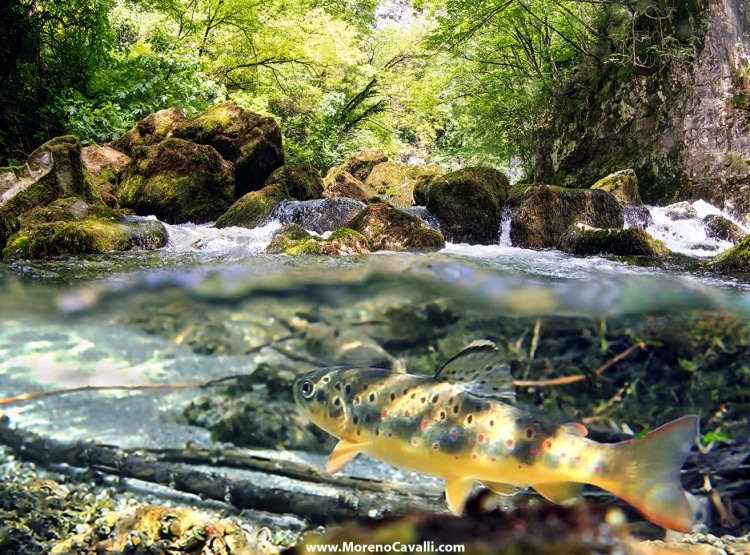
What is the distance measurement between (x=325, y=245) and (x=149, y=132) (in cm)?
1168

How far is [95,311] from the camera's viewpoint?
3.64 m

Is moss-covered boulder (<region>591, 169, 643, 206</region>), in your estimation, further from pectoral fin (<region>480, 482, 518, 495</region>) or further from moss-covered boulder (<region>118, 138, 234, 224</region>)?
pectoral fin (<region>480, 482, 518, 495</region>)

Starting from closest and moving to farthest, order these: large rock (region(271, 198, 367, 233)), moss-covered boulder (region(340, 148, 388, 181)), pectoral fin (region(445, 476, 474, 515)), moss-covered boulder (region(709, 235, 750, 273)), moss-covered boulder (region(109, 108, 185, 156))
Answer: pectoral fin (region(445, 476, 474, 515)), moss-covered boulder (region(709, 235, 750, 273)), large rock (region(271, 198, 367, 233)), moss-covered boulder (region(109, 108, 185, 156)), moss-covered boulder (region(340, 148, 388, 181))

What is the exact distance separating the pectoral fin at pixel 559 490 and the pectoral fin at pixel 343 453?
0.71m

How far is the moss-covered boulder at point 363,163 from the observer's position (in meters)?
23.8

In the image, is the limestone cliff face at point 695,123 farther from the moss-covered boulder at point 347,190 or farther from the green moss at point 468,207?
the moss-covered boulder at point 347,190

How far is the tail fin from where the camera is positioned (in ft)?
5.82

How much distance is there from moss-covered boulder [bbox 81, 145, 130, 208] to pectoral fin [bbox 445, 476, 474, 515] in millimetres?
14587

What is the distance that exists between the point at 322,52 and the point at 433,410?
23766mm

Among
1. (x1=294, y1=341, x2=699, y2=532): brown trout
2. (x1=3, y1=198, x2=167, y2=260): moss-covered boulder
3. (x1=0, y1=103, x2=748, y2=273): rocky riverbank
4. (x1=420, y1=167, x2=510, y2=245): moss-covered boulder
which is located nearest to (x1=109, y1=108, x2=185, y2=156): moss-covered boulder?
(x1=0, y1=103, x2=748, y2=273): rocky riverbank

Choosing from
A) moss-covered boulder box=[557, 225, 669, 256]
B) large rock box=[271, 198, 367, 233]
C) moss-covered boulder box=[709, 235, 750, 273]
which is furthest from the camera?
large rock box=[271, 198, 367, 233]

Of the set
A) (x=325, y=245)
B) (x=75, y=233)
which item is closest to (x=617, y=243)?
(x=325, y=245)

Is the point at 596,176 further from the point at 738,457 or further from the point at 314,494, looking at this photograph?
the point at 314,494

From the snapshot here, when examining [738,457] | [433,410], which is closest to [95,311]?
[433,410]
